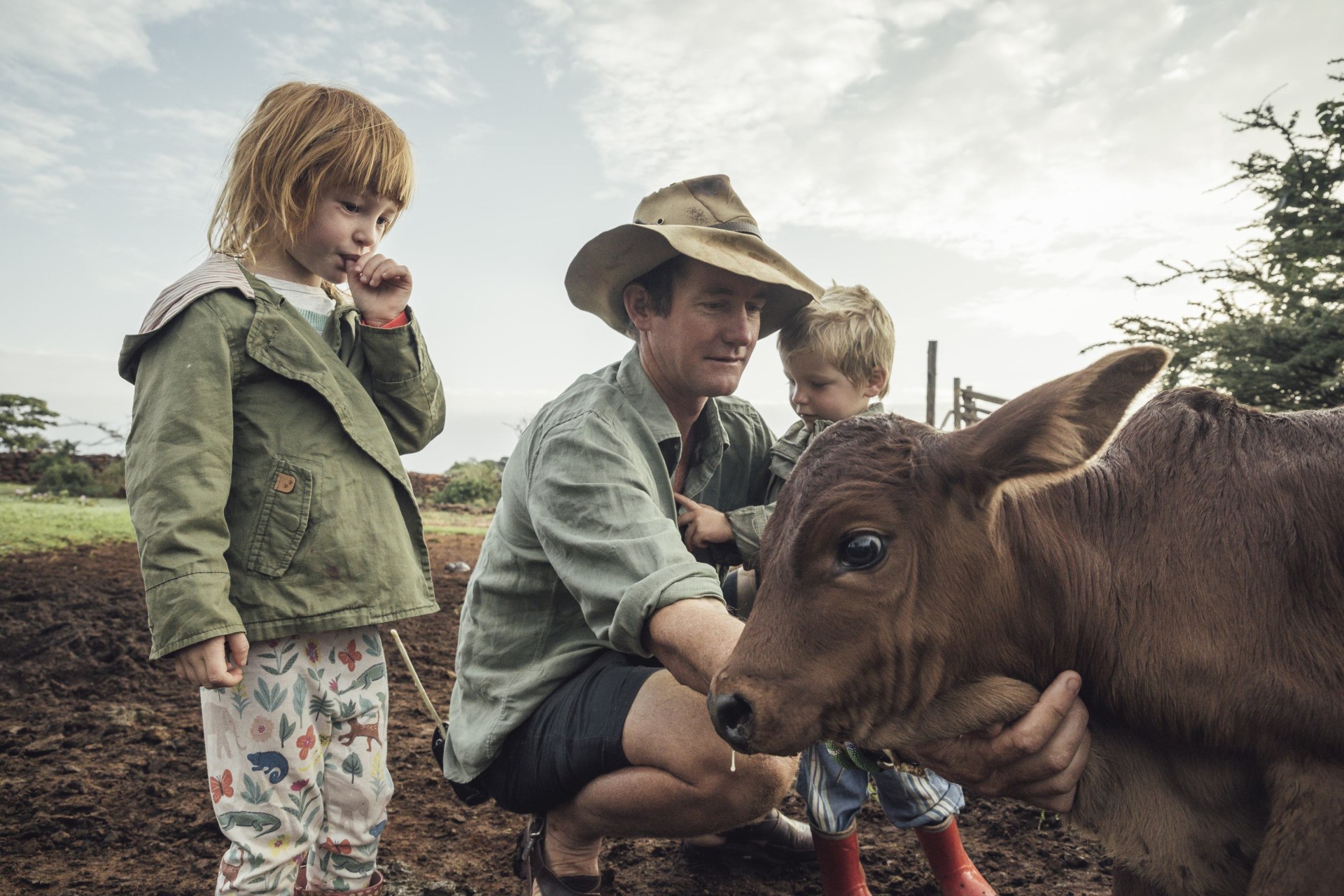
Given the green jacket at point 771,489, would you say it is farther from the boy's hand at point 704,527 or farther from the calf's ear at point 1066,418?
the calf's ear at point 1066,418

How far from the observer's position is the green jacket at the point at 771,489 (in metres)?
3.25

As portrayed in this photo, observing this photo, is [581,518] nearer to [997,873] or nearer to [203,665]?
[203,665]

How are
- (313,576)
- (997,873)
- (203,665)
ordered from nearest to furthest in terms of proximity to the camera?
(203,665) → (313,576) → (997,873)

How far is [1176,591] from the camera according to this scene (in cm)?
211

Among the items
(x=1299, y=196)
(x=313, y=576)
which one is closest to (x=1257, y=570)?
(x=313, y=576)

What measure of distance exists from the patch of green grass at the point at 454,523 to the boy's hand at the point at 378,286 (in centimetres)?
988

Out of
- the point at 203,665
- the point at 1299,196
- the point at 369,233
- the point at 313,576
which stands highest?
the point at 1299,196

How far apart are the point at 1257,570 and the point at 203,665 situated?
8.45 feet

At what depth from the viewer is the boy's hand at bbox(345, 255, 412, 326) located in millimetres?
3174

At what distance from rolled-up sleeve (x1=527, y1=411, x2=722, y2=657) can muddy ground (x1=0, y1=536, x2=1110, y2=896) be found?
1.49 m

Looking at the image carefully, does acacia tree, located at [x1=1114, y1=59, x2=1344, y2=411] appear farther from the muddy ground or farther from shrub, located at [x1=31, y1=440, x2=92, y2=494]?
shrub, located at [x1=31, y1=440, x2=92, y2=494]

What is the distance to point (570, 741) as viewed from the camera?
9.25 ft

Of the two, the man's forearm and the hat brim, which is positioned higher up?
the hat brim

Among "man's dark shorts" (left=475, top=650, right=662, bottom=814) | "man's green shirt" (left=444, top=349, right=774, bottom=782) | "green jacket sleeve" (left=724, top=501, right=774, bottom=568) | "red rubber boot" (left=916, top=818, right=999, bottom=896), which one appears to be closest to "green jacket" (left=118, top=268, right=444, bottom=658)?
"man's green shirt" (left=444, top=349, right=774, bottom=782)
